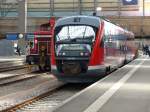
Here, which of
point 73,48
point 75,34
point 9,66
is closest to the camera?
point 73,48

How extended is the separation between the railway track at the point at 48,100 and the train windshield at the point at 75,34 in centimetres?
209

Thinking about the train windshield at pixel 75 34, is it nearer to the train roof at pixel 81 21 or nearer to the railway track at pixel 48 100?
the train roof at pixel 81 21

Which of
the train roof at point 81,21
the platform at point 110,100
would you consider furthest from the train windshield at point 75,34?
the platform at point 110,100

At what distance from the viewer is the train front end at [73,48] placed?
20219 millimetres

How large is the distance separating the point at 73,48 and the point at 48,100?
3.68 meters

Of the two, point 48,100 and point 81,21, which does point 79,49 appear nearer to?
point 81,21

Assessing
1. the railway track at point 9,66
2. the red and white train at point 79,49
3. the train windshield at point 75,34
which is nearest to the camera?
the red and white train at point 79,49

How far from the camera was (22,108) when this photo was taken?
49.3ft

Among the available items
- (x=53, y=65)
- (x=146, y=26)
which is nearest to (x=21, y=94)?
(x=53, y=65)

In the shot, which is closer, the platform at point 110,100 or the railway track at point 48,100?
the platform at point 110,100

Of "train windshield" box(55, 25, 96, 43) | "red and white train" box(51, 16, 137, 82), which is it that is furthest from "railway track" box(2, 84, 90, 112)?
"train windshield" box(55, 25, 96, 43)

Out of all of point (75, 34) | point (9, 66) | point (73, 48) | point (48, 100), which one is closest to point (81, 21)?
point (75, 34)

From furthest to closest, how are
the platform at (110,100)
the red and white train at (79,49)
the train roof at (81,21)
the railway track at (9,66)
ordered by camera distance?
the railway track at (9,66), the train roof at (81,21), the red and white train at (79,49), the platform at (110,100)

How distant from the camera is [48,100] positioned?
17328mm
